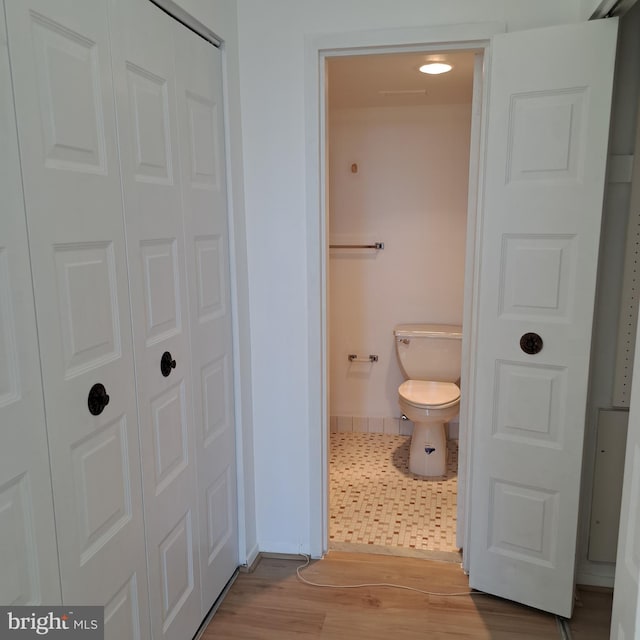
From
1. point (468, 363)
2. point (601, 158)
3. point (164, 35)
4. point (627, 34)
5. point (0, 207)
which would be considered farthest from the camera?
point (468, 363)

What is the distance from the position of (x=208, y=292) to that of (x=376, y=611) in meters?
1.31

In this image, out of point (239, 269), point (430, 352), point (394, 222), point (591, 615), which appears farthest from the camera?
point (394, 222)

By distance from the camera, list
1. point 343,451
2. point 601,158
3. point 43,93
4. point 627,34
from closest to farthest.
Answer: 1. point 43,93
2. point 601,158
3. point 627,34
4. point 343,451

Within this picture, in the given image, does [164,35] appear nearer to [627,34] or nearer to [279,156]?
[279,156]

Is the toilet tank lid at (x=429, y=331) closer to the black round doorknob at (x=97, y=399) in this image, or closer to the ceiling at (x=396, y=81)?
the ceiling at (x=396, y=81)

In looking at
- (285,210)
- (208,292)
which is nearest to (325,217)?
(285,210)

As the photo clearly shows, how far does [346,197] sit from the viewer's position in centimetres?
364

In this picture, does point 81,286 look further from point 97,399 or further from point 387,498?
point 387,498

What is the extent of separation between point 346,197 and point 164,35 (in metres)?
2.06

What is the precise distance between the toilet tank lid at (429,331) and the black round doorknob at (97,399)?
2.31 m

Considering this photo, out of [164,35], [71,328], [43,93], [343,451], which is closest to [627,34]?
[164,35]

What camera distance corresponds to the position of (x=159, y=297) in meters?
1.68

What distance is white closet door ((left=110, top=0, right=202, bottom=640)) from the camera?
152 cm

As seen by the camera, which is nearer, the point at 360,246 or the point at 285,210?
the point at 285,210
